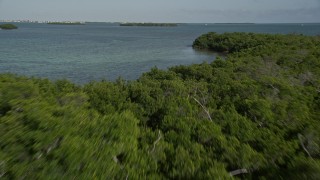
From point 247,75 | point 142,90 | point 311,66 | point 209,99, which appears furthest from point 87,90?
point 311,66

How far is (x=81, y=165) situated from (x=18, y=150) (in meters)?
1.30

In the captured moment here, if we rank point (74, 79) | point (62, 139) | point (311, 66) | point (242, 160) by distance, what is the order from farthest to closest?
point (74, 79) → point (311, 66) → point (242, 160) → point (62, 139)

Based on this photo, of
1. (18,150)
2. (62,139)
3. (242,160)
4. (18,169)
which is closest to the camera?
(18,169)

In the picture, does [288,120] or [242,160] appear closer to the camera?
[242,160]

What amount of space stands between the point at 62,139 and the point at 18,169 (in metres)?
1.20

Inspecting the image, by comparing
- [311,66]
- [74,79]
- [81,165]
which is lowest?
[74,79]

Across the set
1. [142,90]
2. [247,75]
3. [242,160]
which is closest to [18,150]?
[242,160]

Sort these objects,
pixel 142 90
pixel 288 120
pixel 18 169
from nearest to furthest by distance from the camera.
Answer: pixel 18 169 → pixel 288 120 → pixel 142 90

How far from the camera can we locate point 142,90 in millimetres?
16328

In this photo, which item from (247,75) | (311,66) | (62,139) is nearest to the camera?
(62,139)

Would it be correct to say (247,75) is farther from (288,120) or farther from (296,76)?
(288,120)

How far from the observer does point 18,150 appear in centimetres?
643

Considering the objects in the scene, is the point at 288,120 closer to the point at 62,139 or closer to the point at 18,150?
the point at 62,139

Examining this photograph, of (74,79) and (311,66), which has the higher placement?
(311,66)
